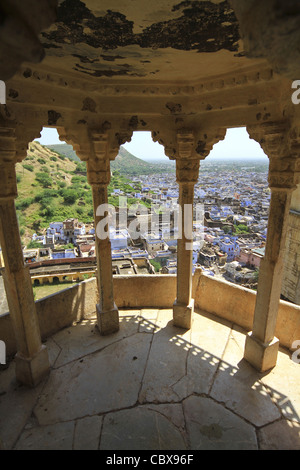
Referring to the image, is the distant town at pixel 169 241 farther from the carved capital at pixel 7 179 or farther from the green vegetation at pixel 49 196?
the carved capital at pixel 7 179

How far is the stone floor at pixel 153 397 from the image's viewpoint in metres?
3.34

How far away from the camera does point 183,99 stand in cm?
457

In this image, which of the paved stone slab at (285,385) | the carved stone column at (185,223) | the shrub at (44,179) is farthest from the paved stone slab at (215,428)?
the shrub at (44,179)

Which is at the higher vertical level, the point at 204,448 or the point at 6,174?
the point at 6,174

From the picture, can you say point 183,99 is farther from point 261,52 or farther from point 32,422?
point 32,422

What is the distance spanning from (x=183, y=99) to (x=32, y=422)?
5411mm

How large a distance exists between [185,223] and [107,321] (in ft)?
8.20

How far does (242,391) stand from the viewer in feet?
13.2

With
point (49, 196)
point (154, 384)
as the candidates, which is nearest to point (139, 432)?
point (154, 384)

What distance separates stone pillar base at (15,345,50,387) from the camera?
408 centimetres
